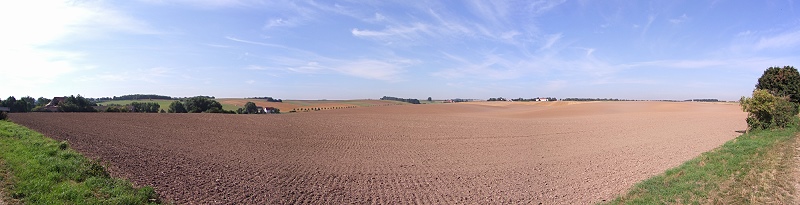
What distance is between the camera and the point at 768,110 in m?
19.0

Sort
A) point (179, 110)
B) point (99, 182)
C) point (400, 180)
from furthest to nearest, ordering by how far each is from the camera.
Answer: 1. point (179, 110)
2. point (400, 180)
3. point (99, 182)

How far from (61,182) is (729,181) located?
606 inches

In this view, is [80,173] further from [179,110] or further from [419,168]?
[179,110]

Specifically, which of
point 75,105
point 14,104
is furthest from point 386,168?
point 14,104

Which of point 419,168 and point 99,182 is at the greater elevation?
point 99,182

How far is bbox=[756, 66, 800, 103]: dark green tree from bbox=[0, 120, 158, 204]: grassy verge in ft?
171

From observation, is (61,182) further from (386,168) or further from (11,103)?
(11,103)

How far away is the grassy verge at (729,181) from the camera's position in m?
7.93

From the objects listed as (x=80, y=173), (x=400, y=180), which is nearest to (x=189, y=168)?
(x=80, y=173)

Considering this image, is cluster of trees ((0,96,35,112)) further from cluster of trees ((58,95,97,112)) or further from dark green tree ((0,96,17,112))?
cluster of trees ((58,95,97,112))

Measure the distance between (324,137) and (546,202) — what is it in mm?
19563

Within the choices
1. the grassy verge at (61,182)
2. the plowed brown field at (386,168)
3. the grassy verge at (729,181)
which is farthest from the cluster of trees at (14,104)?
the grassy verge at (729,181)

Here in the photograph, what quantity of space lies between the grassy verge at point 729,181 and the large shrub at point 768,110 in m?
8.54

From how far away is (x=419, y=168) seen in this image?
52.5 feet
